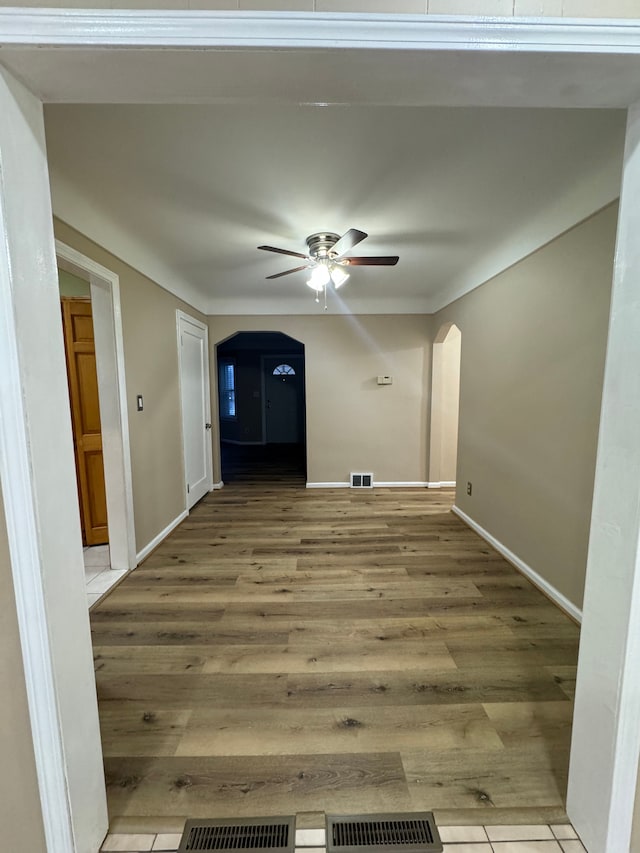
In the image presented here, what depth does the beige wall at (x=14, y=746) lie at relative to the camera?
789 mm

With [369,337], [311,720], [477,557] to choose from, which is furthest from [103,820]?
[369,337]

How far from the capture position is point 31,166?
2.56 feet

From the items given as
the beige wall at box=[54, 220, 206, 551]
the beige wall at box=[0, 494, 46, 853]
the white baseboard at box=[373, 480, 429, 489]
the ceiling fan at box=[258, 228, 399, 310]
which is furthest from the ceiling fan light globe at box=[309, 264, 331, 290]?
the white baseboard at box=[373, 480, 429, 489]

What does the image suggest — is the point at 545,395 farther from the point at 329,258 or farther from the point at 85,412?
the point at 85,412

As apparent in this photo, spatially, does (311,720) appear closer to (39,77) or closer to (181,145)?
(39,77)

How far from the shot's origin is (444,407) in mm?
4484

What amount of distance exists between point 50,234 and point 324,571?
239 cm

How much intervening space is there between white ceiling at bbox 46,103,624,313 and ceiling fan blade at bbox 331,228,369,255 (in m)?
0.15

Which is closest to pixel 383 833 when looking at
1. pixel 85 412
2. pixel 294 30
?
pixel 294 30

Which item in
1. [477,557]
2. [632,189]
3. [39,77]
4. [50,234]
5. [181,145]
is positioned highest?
[181,145]

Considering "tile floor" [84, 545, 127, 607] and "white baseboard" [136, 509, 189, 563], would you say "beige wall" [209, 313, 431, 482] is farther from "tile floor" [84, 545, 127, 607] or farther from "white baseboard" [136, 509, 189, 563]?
"tile floor" [84, 545, 127, 607]

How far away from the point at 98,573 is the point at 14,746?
1.90 metres

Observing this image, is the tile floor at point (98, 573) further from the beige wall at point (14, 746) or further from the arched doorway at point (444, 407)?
the arched doorway at point (444, 407)

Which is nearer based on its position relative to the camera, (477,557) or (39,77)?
(39,77)
